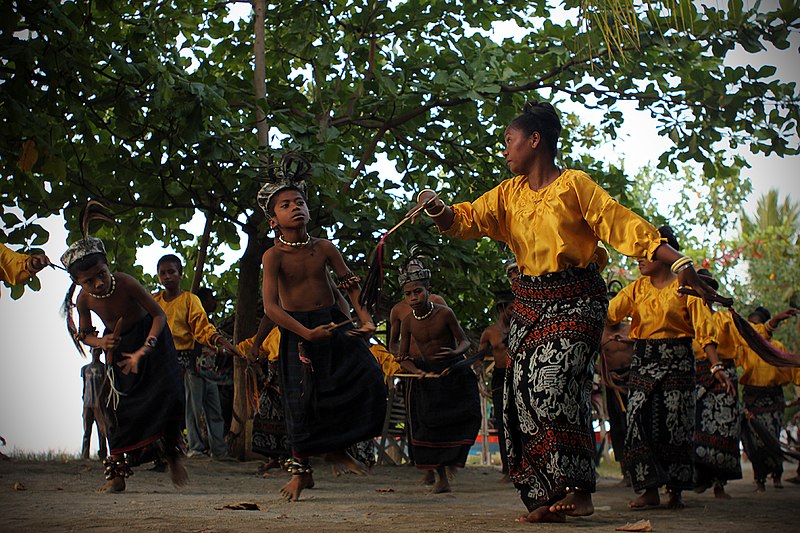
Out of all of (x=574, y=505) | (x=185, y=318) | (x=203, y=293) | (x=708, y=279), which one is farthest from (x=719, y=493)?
(x=203, y=293)

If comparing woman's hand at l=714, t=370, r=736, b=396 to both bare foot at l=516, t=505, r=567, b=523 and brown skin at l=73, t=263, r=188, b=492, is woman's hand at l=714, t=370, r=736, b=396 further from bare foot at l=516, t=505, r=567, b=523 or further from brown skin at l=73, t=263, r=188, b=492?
brown skin at l=73, t=263, r=188, b=492

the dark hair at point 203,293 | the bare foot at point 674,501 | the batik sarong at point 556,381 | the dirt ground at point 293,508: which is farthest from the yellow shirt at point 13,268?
the dark hair at point 203,293

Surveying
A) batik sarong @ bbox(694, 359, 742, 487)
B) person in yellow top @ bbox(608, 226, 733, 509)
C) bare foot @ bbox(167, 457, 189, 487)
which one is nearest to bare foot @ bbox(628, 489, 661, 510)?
person in yellow top @ bbox(608, 226, 733, 509)

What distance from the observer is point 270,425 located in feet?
31.6

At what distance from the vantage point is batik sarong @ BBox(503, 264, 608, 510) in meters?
4.73

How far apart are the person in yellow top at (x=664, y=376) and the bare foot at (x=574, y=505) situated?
1.67 m

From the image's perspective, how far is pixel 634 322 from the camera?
6.79 meters

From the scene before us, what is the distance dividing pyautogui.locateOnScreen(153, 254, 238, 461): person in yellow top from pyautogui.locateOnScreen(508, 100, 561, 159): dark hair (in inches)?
169

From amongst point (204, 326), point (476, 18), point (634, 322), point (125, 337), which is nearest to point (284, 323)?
point (125, 337)

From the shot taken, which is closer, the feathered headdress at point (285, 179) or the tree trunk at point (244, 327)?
the feathered headdress at point (285, 179)

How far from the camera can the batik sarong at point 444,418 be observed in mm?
8969

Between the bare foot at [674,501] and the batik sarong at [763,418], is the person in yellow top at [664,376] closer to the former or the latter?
the bare foot at [674,501]

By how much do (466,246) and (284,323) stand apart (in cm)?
500

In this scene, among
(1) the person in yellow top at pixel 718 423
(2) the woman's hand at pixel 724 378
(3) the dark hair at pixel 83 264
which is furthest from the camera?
(1) the person in yellow top at pixel 718 423
